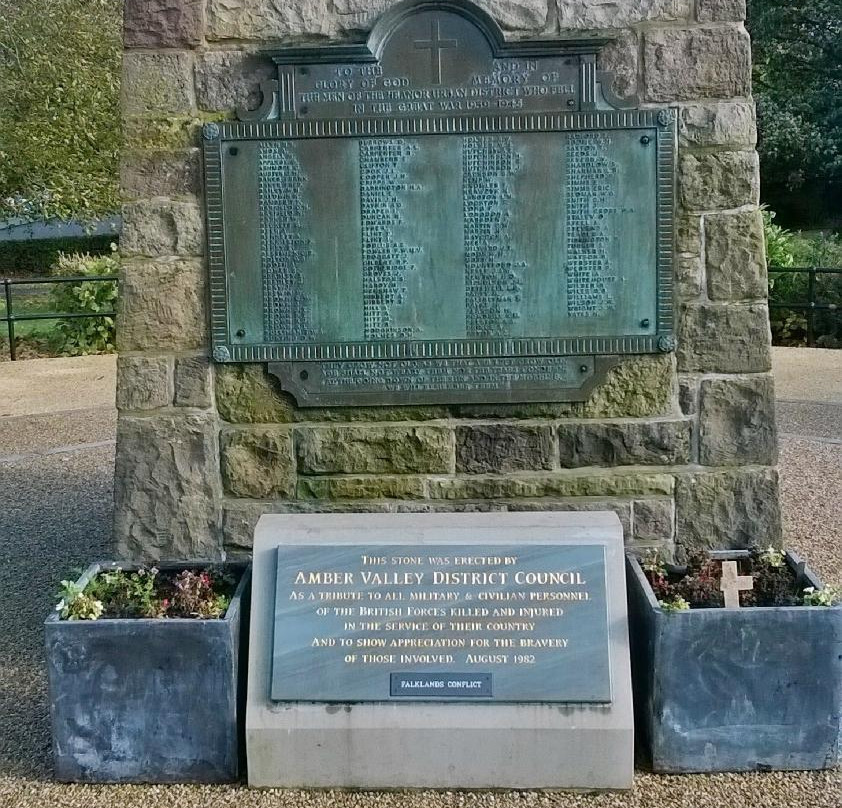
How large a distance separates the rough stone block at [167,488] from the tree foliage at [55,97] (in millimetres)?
9736

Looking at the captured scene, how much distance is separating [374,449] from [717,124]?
5.52 feet

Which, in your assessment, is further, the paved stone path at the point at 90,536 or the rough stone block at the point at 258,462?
the rough stone block at the point at 258,462

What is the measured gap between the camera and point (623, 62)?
371 centimetres

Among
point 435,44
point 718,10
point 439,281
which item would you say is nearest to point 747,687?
point 439,281

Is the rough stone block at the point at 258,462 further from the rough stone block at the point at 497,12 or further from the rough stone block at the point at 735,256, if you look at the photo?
the rough stone block at the point at 735,256

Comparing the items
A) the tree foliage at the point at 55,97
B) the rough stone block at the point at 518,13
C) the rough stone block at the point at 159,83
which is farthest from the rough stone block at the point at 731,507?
the tree foliage at the point at 55,97

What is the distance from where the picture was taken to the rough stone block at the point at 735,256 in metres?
3.76

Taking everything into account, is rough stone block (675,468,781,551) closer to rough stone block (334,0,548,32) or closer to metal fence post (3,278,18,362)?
rough stone block (334,0,548,32)

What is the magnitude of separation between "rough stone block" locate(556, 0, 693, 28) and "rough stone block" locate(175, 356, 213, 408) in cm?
178

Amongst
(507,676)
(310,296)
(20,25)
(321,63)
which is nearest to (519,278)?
(310,296)

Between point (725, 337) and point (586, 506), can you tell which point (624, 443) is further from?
point (725, 337)

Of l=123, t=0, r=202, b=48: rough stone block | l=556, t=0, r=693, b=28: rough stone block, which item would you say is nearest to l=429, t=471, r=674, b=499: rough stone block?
l=556, t=0, r=693, b=28: rough stone block

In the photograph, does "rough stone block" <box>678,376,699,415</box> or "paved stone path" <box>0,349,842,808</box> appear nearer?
"paved stone path" <box>0,349,842,808</box>

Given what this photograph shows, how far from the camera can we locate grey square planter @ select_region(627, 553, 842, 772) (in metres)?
3.25
